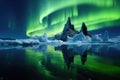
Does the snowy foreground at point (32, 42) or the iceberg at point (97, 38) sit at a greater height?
the iceberg at point (97, 38)

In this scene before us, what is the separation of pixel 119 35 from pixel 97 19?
197 cm

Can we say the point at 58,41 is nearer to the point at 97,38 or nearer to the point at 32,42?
the point at 32,42

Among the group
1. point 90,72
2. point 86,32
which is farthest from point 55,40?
point 90,72

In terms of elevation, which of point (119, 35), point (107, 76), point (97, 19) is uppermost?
point (97, 19)

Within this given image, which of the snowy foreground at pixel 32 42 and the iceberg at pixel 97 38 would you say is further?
the iceberg at pixel 97 38

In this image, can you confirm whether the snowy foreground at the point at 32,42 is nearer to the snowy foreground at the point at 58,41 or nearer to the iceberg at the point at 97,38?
the snowy foreground at the point at 58,41

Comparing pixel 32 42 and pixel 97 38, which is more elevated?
pixel 97 38

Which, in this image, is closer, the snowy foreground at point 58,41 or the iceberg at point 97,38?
the snowy foreground at point 58,41

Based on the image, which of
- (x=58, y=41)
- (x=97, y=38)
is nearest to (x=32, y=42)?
(x=58, y=41)

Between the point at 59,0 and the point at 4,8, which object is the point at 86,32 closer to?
the point at 59,0

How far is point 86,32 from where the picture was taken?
18734mm

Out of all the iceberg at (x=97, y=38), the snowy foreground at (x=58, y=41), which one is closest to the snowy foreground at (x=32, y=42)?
the snowy foreground at (x=58, y=41)

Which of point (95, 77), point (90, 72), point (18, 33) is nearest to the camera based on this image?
point (95, 77)

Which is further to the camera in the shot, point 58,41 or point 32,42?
point 58,41
